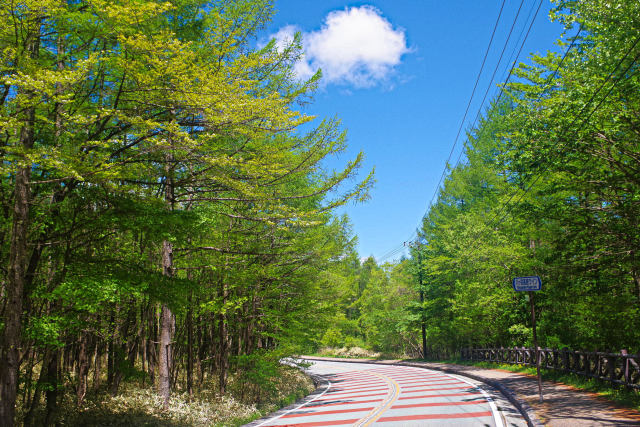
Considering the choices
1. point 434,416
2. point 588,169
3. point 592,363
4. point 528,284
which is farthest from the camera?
point 592,363

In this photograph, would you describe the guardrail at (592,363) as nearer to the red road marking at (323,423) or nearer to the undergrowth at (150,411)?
Answer: the red road marking at (323,423)

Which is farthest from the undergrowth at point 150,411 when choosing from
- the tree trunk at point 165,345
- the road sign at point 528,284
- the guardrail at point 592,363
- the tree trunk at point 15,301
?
the guardrail at point 592,363

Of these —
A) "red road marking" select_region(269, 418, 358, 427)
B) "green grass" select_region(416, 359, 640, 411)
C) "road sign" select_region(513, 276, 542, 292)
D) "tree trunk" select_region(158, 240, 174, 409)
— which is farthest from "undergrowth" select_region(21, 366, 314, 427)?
"green grass" select_region(416, 359, 640, 411)

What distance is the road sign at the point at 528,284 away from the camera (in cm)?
1062

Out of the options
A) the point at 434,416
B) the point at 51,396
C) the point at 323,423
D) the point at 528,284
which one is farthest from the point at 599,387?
the point at 51,396

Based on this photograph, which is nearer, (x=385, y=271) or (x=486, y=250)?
(x=486, y=250)

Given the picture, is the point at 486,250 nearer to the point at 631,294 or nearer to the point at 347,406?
the point at 631,294

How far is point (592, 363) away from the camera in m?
12.6

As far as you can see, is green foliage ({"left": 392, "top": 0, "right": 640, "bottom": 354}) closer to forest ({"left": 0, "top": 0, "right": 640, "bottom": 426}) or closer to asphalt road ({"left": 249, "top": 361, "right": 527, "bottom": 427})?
forest ({"left": 0, "top": 0, "right": 640, "bottom": 426})

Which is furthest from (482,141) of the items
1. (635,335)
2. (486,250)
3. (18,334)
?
(18,334)

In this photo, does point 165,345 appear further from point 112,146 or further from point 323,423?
point 112,146

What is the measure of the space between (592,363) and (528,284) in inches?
178

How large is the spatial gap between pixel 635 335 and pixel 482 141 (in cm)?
2090

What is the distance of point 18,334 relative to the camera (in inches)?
243
